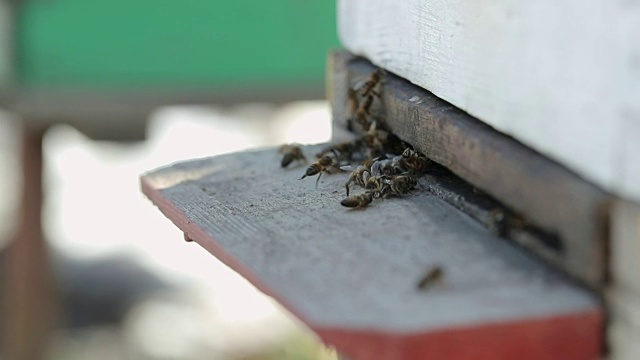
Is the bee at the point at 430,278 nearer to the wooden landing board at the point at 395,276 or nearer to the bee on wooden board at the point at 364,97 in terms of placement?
the wooden landing board at the point at 395,276

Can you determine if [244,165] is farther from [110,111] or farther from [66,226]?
[66,226]

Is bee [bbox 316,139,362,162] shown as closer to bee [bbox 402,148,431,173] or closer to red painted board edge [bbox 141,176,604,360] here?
bee [bbox 402,148,431,173]

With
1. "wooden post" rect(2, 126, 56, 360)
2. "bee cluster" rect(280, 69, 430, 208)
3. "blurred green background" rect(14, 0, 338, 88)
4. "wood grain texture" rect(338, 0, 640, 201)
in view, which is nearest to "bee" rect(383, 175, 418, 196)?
"bee cluster" rect(280, 69, 430, 208)

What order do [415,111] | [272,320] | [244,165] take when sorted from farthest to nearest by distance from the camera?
[272,320]
[244,165]
[415,111]

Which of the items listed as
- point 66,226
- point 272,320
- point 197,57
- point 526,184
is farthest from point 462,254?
point 66,226

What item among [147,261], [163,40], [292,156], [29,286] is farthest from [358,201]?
[147,261]

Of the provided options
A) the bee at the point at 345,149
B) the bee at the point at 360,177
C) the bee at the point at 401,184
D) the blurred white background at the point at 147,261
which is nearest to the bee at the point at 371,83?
the bee at the point at 345,149
